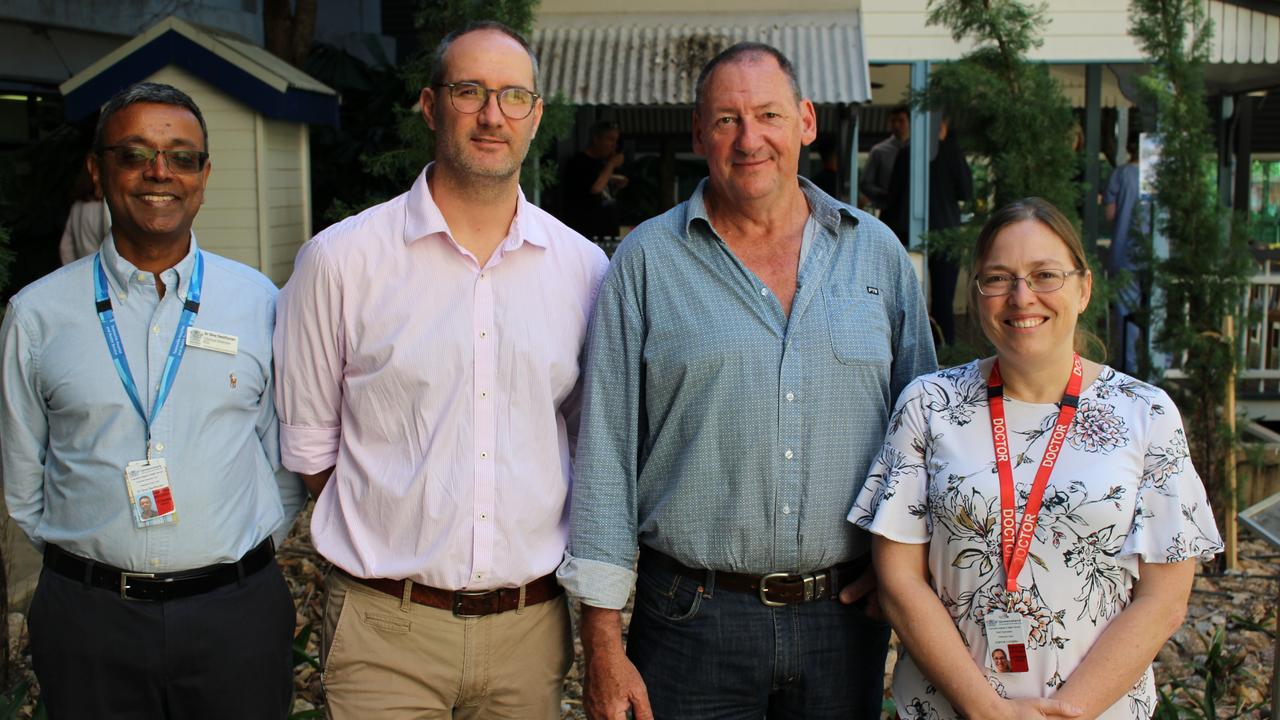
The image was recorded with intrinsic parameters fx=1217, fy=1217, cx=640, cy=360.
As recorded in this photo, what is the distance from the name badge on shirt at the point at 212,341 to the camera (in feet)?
9.70

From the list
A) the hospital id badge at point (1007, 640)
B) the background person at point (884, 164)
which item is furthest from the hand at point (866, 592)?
the background person at point (884, 164)

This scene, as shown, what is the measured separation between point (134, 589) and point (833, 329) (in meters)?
1.76

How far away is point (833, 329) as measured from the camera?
2943 mm

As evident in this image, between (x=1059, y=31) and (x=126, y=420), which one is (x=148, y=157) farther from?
(x=1059, y=31)

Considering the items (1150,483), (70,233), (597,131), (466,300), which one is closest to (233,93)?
(70,233)

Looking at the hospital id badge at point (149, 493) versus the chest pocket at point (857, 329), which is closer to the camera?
the hospital id badge at point (149, 493)

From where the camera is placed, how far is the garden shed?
8078 millimetres

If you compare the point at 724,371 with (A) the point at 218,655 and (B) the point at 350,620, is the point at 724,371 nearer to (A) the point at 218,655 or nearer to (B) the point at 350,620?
(B) the point at 350,620

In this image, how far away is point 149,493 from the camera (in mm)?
2816

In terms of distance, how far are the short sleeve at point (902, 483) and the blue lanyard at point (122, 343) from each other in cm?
165

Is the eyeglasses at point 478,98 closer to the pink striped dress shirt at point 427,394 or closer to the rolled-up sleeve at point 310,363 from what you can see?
the pink striped dress shirt at point 427,394

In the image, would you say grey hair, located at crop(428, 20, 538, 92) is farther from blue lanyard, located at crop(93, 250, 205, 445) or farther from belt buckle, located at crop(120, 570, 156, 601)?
belt buckle, located at crop(120, 570, 156, 601)

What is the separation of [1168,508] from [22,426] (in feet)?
8.71

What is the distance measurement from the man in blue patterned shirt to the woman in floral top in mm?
192
